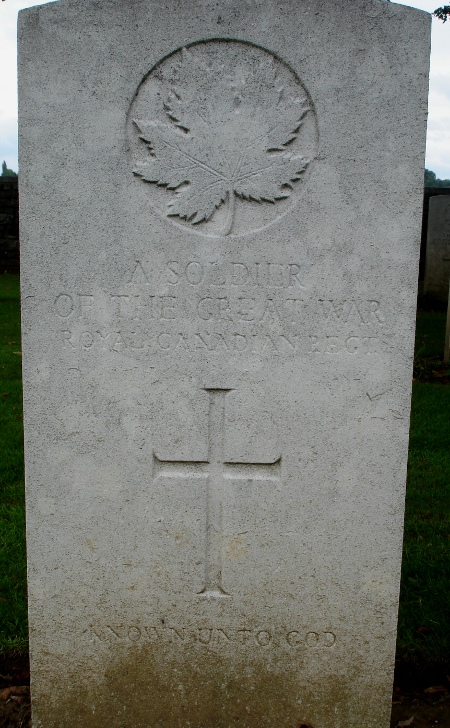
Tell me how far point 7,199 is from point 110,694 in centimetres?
1532

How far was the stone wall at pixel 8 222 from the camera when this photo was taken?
634 inches

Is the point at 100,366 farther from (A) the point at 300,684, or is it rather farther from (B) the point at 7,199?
(B) the point at 7,199

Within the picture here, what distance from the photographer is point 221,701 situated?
2.54 m

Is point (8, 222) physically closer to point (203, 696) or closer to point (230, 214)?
point (230, 214)

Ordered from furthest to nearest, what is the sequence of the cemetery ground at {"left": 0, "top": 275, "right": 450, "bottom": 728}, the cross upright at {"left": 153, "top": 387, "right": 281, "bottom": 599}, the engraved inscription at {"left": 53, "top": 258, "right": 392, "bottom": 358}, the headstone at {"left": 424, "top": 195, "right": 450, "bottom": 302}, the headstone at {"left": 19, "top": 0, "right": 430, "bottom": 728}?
the headstone at {"left": 424, "top": 195, "right": 450, "bottom": 302} < the cemetery ground at {"left": 0, "top": 275, "right": 450, "bottom": 728} < the cross upright at {"left": 153, "top": 387, "right": 281, "bottom": 599} < the engraved inscription at {"left": 53, "top": 258, "right": 392, "bottom": 358} < the headstone at {"left": 19, "top": 0, "right": 430, "bottom": 728}

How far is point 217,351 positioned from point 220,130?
71 centimetres

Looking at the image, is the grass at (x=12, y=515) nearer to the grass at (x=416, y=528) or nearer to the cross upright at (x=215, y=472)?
the grass at (x=416, y=528)

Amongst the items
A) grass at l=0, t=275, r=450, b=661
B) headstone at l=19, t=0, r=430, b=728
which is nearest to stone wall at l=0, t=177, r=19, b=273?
grass at l=0, t=275, r=450, b=661

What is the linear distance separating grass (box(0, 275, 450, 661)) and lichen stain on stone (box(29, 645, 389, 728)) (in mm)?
561

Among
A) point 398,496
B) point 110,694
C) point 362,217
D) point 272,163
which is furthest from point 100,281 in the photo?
point 110,694

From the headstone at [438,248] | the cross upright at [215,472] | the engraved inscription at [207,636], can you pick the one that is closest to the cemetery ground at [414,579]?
the engraved inscription at [207,636]

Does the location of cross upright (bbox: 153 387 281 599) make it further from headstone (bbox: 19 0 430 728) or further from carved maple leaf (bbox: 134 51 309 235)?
carved maple leaf (bbox: 134 51 309 235)

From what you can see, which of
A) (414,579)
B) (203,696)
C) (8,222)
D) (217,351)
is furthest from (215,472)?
(8,222)

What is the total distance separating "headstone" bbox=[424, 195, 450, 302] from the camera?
36.9ft
